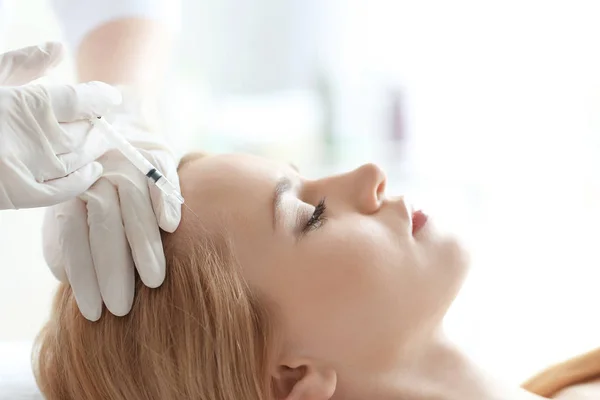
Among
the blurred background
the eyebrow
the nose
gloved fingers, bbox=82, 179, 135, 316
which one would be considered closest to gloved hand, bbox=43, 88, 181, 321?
gloved fingers, bbox=82, 179, 135, 316

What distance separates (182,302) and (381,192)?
365 millimetres

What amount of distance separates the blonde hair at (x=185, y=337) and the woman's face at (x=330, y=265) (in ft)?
0.11

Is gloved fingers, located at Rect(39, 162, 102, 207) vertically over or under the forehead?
under

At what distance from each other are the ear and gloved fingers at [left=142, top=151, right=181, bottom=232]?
0.90 feet

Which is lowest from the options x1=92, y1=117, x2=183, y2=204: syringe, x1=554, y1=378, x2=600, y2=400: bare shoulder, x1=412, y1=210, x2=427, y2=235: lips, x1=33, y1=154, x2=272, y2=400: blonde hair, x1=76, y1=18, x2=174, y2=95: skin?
x1=33, y1=154, x2=272, y2=400: blonde hair

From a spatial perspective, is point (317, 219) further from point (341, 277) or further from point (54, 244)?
point (54, 244)

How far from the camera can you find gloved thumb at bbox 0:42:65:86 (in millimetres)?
943

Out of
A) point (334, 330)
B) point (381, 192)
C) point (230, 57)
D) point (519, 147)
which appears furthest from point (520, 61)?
point (334, 330)

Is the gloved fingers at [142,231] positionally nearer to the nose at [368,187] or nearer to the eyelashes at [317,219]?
the eyelashes at [317,219]

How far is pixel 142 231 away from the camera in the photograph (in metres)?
0.99

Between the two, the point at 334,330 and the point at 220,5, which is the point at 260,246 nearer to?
the point at 334,330

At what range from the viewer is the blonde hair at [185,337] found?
103 cm

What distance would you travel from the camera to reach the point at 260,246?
1056 mm

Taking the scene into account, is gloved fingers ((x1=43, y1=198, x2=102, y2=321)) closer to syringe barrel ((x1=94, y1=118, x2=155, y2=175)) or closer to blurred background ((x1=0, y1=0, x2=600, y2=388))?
syringe barrel ((x1=94, y1=118, x2=155, y2=175))
